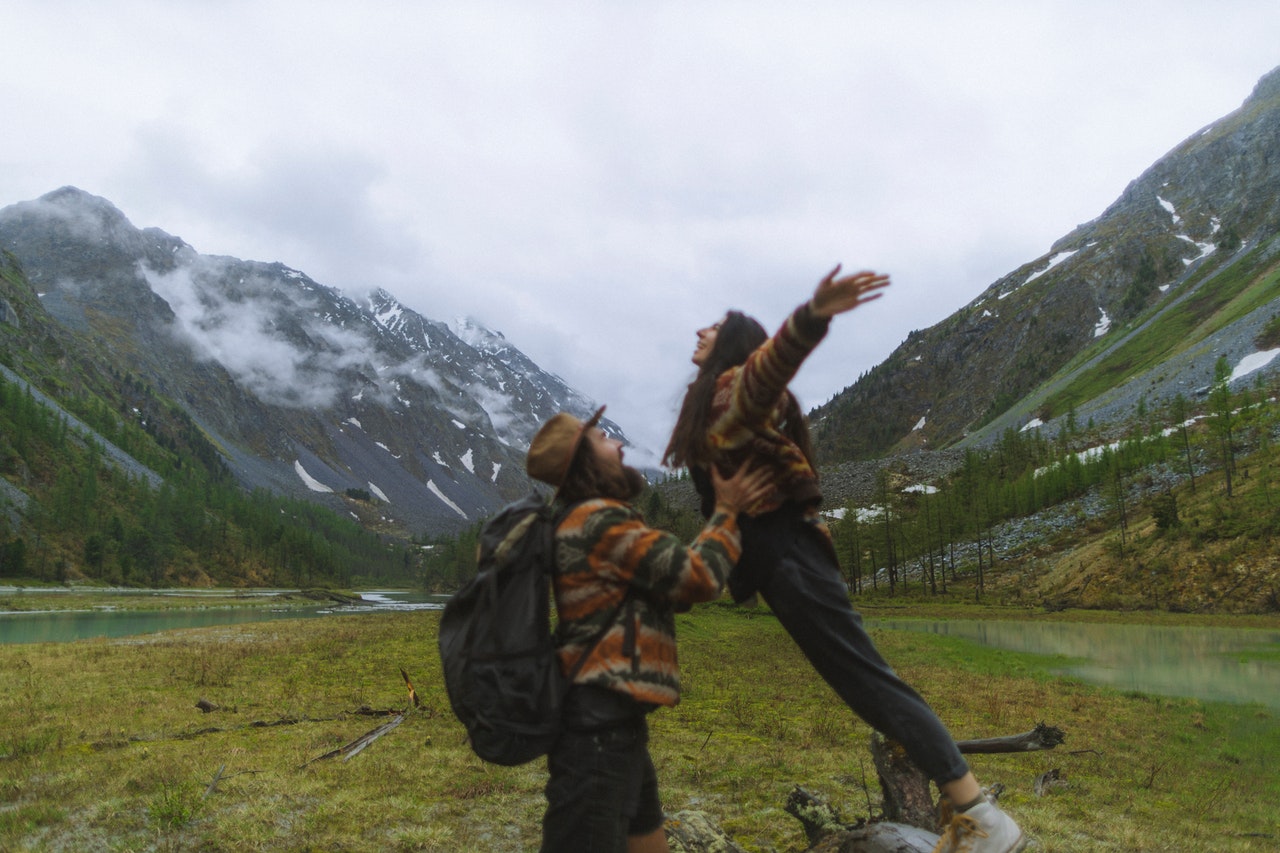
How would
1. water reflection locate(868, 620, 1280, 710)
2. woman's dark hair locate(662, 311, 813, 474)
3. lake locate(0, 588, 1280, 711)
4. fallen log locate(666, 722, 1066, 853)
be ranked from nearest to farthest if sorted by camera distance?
1. woman's dark hair locate(662, 311, 813, 474)
2. fallen log locate(666, 722, 1066, 853)
3. water reflection locate(868, 620, 1280, 710)
4. lake locate(0, 588, 1280, 711)

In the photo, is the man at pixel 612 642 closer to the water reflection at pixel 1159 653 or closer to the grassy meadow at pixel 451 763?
the grassy meadow at pixel 451 763

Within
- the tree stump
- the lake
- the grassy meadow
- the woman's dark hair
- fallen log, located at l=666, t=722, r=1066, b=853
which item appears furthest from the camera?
the lake

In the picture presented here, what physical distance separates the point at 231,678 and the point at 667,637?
52.8 feet

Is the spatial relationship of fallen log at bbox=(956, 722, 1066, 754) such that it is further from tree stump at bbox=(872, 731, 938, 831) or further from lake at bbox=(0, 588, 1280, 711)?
lake at bbox=(0, 588, 1280, 711)

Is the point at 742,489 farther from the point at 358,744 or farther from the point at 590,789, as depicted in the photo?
the point at 358,744

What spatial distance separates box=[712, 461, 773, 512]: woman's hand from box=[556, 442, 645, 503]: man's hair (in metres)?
0.38

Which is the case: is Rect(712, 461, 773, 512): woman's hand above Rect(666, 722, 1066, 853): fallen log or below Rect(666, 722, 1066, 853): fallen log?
above

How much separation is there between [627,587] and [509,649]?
1.77 feet

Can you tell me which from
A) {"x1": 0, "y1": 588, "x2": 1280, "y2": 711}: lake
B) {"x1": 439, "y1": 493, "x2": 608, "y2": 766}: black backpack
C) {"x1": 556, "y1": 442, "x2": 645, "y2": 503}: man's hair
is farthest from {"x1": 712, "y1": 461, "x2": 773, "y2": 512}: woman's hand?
{"x1": 0, "y1": 588, "x2": 1280, "y2": 711}: lake

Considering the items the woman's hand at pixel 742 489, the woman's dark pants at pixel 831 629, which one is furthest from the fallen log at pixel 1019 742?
the woman's hand at pixel 742 489

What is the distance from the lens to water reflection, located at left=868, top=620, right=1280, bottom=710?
660 inches

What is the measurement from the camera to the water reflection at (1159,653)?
660 inches

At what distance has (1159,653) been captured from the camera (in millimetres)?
23734

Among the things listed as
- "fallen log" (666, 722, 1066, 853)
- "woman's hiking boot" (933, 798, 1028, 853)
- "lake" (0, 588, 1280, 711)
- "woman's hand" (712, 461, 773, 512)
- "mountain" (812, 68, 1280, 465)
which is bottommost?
"lake" (0, 588, 1280, 711)
